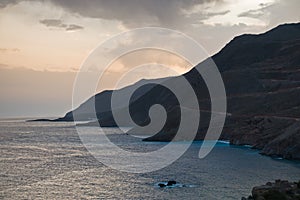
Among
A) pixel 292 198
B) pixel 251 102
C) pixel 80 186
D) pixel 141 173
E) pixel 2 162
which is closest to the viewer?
pixel 292 198

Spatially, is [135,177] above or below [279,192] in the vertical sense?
below

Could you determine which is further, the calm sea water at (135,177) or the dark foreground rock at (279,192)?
the calm sea water at (135,177)

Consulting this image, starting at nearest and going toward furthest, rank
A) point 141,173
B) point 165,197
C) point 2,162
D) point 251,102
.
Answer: point 165,197
point 141,173
point 2,162
point 251,102

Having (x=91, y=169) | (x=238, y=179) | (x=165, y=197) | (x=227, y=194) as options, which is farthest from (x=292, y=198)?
(x=91, y=169)

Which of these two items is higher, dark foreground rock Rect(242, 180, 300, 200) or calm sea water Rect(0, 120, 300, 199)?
dark foreground rock Rect(242, 180, 300, 200)

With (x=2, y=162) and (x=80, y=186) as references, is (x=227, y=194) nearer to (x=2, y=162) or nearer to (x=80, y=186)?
(x=80, y=186)

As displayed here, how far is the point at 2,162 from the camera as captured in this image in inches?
3772

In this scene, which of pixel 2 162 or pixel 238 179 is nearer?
pixel 238 179

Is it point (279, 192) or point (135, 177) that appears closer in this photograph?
point (279, 192)

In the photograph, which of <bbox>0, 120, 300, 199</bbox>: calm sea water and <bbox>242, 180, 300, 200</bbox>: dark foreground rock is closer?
<bbox>242, 180, 300, 200</bbox>: dark foreground rock

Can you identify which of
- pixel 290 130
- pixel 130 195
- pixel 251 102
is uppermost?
pixel 251 102

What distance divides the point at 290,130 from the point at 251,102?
71507 mm

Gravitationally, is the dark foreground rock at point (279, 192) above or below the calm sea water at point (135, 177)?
above

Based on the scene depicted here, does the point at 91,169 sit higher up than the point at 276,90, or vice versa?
the point at 276,90
